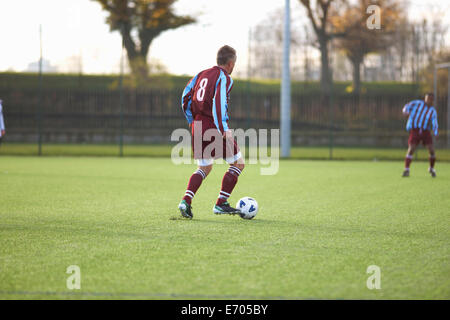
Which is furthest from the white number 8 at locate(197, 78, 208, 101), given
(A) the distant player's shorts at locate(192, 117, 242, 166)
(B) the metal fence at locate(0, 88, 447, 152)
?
(B) the metal fence at locate(0, 88, 447, 152)

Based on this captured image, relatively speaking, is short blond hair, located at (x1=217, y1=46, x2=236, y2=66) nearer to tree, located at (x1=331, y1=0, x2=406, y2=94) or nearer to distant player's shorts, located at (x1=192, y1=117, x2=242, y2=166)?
distant player's shorts, located at (x1=192, y1=117, x2=242, y2=166)

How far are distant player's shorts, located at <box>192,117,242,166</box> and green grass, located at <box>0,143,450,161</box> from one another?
1392cm

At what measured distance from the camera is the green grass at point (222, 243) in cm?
378

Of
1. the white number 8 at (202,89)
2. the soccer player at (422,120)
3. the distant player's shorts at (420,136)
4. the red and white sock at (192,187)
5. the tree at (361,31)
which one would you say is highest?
the tree at (361,31)

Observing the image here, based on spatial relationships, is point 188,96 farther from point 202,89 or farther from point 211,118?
point 211,118

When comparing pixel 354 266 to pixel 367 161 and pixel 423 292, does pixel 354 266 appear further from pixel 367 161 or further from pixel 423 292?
pixel 367 161

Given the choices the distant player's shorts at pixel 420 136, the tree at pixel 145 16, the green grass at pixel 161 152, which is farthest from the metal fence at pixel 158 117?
the distant player's shorts at pixel 420 136

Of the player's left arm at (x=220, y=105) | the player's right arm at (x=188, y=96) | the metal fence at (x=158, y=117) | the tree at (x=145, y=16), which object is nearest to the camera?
the player's left arm at (x=220, y=105)

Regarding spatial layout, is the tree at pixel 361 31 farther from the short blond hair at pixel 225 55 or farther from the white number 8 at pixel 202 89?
the white number 8 at pixel 202 89

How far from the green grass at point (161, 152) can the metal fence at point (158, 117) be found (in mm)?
489

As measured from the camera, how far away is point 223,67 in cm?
674

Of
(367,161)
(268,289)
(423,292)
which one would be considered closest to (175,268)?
(268,289)

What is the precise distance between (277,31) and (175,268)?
19711mm

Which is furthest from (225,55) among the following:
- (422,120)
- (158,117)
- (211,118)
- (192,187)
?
(158,117)
